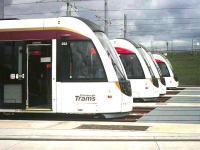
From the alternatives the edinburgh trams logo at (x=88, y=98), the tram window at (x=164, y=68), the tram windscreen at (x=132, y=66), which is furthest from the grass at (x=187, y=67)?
the edinburgh trams logo at (x=88, y=98)

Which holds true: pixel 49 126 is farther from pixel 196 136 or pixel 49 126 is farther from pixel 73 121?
pixel 196 136

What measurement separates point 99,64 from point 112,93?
0.96 meters

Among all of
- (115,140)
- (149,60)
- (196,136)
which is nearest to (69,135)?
(115,140)

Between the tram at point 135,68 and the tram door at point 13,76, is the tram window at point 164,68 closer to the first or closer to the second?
the tram at point 135,68

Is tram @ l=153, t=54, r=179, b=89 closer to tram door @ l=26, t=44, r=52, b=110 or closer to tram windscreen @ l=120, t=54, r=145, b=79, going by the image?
tram windscreen @ l=120, t=54, r=145, b=79

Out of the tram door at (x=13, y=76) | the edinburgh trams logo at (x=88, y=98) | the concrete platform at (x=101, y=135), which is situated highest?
the tram door at (x=13, y=76)

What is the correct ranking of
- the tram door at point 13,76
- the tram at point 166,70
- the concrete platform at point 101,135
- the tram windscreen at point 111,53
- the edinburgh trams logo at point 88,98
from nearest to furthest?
the concrete platform at point 101,135, the edinburgh trams logo at point 88,98, the tram windscreen at point 111,53, the tram door at point 13,76, the tram at point 166,70

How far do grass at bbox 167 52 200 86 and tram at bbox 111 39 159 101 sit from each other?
28.1m

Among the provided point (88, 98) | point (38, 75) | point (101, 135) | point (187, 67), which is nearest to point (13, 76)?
point (38, 75)

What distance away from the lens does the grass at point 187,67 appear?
56.7 meters

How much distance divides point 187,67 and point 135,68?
45721mm

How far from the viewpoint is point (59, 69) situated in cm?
1773

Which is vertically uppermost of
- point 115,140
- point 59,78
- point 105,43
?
point 105,43

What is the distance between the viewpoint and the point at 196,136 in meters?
13.8
